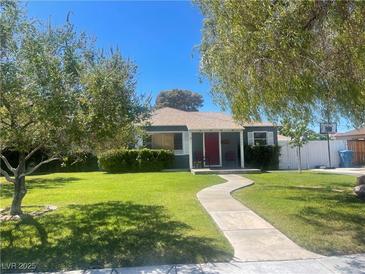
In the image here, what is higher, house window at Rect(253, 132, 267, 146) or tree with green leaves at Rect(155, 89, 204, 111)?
tree with green leaves at Rect(155, 89, 204, 111)

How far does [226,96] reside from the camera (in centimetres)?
998

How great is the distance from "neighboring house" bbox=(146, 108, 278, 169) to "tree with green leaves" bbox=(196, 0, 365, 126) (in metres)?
16.1

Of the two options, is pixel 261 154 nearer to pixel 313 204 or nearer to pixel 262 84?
pixel 313 204

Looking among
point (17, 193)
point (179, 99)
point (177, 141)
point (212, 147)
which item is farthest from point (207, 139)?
point (179, 99)

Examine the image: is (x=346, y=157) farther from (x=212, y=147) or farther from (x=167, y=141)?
(x=167, y=141)

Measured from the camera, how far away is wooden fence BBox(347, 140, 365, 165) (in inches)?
1157

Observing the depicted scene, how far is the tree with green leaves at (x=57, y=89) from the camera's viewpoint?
6.66 m

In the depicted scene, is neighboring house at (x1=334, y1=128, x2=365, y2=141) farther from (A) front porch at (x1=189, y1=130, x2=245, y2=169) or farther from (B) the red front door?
(B) the red front door

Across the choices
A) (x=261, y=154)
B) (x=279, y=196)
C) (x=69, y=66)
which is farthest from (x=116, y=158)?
(x=69, y=66)

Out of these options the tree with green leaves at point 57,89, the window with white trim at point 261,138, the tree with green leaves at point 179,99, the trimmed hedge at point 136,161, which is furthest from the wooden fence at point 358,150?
the tree with green leaves at point 179,99

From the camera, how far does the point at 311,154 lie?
28250 millimetres

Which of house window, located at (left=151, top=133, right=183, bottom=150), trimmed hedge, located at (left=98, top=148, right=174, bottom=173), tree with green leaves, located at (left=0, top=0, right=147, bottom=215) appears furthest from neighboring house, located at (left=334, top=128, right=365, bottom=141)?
tree with green leaves, located at (left=0, top=0, right=147, bottom=215)

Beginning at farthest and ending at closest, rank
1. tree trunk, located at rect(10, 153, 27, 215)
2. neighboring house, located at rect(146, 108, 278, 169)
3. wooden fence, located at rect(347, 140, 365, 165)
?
wooden fence, located at rect(347, 140, 365, 165) → neighboring house, located at rect(146, 108, 278, 169) → tree trunk, located at rect(10, 153, 27, 215)

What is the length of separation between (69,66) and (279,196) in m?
7.61
